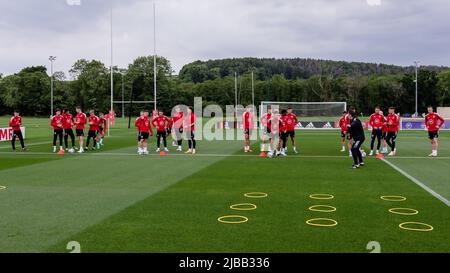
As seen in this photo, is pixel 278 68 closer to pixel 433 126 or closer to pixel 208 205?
pixel 433 126

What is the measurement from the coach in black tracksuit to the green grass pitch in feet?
1.61

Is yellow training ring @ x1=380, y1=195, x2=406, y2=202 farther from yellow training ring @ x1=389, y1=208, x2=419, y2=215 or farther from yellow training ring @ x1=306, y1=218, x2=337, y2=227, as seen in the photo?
yellow training ring @ x1=306, y1=218, x2=337, y2=227

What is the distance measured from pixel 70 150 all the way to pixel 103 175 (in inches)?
351

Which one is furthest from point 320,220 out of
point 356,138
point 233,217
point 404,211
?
point 356,138

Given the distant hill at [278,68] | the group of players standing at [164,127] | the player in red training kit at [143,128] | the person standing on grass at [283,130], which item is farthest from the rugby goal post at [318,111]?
the distant hill at [278,68]

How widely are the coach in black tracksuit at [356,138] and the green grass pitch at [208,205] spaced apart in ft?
1.61

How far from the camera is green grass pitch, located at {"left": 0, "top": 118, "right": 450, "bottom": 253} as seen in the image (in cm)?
713

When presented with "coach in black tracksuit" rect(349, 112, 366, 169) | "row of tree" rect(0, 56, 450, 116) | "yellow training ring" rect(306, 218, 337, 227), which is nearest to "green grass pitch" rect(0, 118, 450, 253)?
"yellow training ring" rect(306, 218, 337, 227)

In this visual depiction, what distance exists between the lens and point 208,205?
10102 mm

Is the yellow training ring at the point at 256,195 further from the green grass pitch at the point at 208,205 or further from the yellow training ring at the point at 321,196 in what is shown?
the yellow training ring at the point at 321,196

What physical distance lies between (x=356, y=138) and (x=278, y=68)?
127 meters

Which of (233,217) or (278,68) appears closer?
(233,217)

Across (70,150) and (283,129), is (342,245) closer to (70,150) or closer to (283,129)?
(283,129)

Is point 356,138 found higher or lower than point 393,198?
higher
